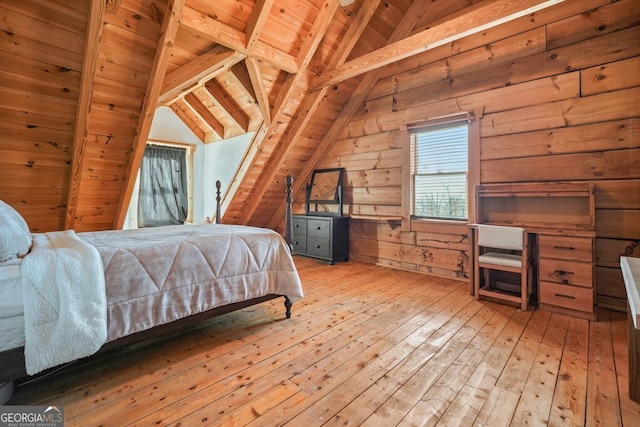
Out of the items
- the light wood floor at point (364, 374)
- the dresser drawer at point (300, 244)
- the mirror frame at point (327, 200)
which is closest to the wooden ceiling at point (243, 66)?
the mirror frame at point (327, 200)

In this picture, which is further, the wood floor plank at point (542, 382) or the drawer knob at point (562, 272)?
the drawer knob at point (562, 272)

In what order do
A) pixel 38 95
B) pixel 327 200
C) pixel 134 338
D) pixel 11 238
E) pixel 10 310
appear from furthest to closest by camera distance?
pixel 327 200 < pixel 38 95 < pixel 134 338 < pixel 11 238 < pixel 10 310

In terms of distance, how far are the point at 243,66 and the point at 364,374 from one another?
3.45 meters

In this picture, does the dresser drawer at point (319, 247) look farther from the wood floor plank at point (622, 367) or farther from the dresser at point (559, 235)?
the wood floor plank at point (622, 367)

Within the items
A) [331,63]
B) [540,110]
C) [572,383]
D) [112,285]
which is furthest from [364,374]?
[331,63]

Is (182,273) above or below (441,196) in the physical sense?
below

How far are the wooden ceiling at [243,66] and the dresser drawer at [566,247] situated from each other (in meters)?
1.79

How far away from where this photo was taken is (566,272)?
2.43 metres

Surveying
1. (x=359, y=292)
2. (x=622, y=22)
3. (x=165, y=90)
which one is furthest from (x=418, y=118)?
(x=165, y=90)

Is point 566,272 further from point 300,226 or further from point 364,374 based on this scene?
point 300,226

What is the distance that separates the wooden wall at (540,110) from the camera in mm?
2479

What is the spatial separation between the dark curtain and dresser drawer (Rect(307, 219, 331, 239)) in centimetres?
269

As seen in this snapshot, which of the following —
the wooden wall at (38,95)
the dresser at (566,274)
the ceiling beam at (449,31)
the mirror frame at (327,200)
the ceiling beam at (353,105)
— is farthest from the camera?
the mirror frame at (327,200)

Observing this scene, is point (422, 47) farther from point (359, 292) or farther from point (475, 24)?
point (359, 292)
